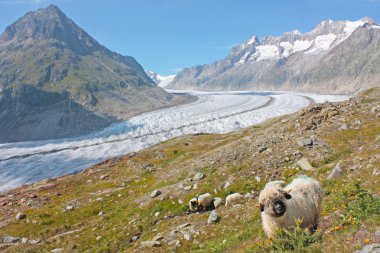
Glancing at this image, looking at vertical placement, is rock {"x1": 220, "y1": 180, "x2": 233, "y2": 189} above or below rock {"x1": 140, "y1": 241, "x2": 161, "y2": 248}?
above

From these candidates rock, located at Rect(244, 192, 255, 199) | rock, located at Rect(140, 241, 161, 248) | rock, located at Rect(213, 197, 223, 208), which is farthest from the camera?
rock, located at Rect(213, 197, 223, 208)

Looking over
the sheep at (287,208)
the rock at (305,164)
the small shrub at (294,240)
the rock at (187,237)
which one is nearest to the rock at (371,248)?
the small shrub at (294,240)

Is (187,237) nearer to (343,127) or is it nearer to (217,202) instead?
(217,202)

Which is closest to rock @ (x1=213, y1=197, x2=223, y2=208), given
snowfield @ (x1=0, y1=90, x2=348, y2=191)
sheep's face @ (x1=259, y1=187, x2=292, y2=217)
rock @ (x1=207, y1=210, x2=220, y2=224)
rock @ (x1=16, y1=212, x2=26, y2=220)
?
rock @ (x1=207, y1=210, x2=220, y2=224)

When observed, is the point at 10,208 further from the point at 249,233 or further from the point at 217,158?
the point at 249,233

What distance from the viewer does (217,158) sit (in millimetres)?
36844

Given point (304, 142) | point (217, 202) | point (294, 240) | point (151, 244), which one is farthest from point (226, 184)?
point (294, 240)

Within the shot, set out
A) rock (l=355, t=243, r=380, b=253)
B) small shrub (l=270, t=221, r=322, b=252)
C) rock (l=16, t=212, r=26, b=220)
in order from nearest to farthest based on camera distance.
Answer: rock (l=355, t=243, r=380, b=253)
small shrub (l=270, t=221, r=322, b=252)
rock (l=16, t=212, r=26, b=220)

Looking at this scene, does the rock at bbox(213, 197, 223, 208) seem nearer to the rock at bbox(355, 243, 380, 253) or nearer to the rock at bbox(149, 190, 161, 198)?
the rock at bbox(149, 190, 161, 198)

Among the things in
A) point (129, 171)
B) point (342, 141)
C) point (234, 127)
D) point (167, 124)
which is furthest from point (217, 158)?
point (167, 124)

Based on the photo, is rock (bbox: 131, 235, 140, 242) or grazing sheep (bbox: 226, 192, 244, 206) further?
grazing sheep (bbox: 226, 192, 244, 206)

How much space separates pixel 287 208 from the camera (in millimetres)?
12992

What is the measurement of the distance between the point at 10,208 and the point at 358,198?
40512mm

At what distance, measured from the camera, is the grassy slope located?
13656 millimetres
